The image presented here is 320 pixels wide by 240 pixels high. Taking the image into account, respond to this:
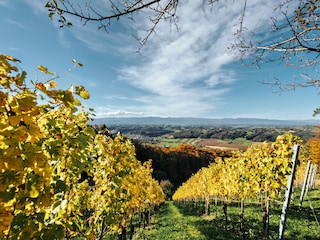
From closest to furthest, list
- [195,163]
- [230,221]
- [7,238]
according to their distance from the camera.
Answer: [7,238]
[230,221]
[195,163]

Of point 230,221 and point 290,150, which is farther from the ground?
point 290,150

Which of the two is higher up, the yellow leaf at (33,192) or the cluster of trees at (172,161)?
the yellow leaf at (33,192)

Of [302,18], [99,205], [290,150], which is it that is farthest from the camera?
[290,150]

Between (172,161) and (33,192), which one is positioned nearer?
(33,192)

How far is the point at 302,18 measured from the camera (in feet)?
10.6

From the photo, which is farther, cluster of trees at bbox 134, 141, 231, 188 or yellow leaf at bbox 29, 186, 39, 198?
cluster of trees at bbox 134, 141, 231, 188

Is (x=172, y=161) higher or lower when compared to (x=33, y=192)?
lower

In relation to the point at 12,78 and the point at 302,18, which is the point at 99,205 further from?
the point at 302,18

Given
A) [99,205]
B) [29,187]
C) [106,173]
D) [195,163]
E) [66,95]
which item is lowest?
[195,163]

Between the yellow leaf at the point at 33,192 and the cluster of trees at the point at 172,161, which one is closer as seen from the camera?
the yellow leaf at the point at 33,192

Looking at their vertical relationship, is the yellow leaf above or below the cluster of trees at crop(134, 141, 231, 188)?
above

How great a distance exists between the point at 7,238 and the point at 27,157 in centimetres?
56

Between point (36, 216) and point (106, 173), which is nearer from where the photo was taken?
point (36, 216)

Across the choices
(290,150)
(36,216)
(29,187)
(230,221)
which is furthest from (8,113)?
(230,221)
